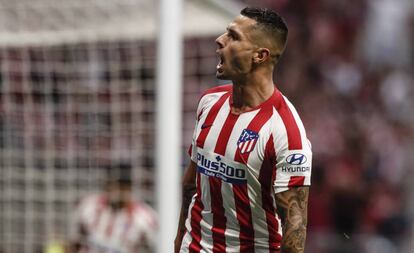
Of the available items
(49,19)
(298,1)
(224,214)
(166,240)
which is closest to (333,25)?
(298,1)

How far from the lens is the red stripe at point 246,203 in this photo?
4.44 meters

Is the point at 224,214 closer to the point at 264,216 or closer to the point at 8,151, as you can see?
the point at 264,216

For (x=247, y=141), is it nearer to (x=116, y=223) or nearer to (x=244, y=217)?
(x=244, y=217)

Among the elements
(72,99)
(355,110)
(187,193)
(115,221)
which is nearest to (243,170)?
(187,193)

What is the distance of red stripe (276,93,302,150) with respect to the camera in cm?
432

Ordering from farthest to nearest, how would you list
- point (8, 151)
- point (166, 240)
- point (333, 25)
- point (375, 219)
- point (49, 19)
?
point (333, 25) < point (375, 219) < point (8, 151) < point (49, 19) < point (166, 240)

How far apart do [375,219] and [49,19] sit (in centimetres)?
541

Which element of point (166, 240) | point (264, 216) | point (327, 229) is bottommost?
point (327, 229)

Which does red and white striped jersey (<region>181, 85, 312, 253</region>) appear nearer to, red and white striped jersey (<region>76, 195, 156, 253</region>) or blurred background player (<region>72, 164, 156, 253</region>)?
blurred background player (<region>72, 164, 156, 253</region>)

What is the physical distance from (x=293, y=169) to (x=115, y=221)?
4886 mm

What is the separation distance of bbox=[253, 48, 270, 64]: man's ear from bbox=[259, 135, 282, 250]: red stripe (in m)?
0.32

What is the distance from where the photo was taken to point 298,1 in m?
15.0

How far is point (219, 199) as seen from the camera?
4.53 m

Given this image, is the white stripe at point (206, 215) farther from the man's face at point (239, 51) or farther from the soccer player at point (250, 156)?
the man's face at point (239, 51)
